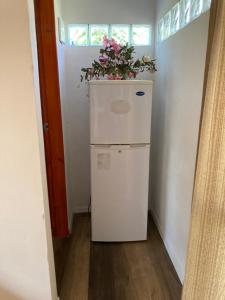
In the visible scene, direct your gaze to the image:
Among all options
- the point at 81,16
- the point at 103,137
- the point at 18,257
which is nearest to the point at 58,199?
the point at 103,137

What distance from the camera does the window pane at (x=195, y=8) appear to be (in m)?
1.39

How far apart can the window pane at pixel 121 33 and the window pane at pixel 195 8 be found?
905mm

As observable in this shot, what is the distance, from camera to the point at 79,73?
7.70 feet

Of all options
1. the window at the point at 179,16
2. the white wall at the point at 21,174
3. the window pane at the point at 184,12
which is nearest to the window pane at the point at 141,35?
the window at the point at 179,16

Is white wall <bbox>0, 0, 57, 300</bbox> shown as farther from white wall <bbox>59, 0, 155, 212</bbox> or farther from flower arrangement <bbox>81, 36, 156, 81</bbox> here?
white wall <bbox>59, 0, 155, 212</bbox>

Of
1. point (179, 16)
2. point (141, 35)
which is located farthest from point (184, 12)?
point (141, 35)

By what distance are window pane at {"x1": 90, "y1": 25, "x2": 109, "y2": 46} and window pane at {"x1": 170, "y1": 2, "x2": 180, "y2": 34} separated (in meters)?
0.69

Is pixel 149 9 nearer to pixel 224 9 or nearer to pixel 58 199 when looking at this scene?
pixel 224 9

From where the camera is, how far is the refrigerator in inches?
73.7

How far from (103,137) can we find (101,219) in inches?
30.4

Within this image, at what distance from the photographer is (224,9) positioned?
827mm

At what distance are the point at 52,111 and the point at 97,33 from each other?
95 cm

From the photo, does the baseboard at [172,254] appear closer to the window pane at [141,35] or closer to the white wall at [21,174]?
the white wall at [21,174]

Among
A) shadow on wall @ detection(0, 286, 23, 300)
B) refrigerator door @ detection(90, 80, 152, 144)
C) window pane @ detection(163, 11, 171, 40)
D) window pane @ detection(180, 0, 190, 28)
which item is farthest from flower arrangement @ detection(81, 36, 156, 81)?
shadow on wall @ detection(0, 286, 23, 300)
